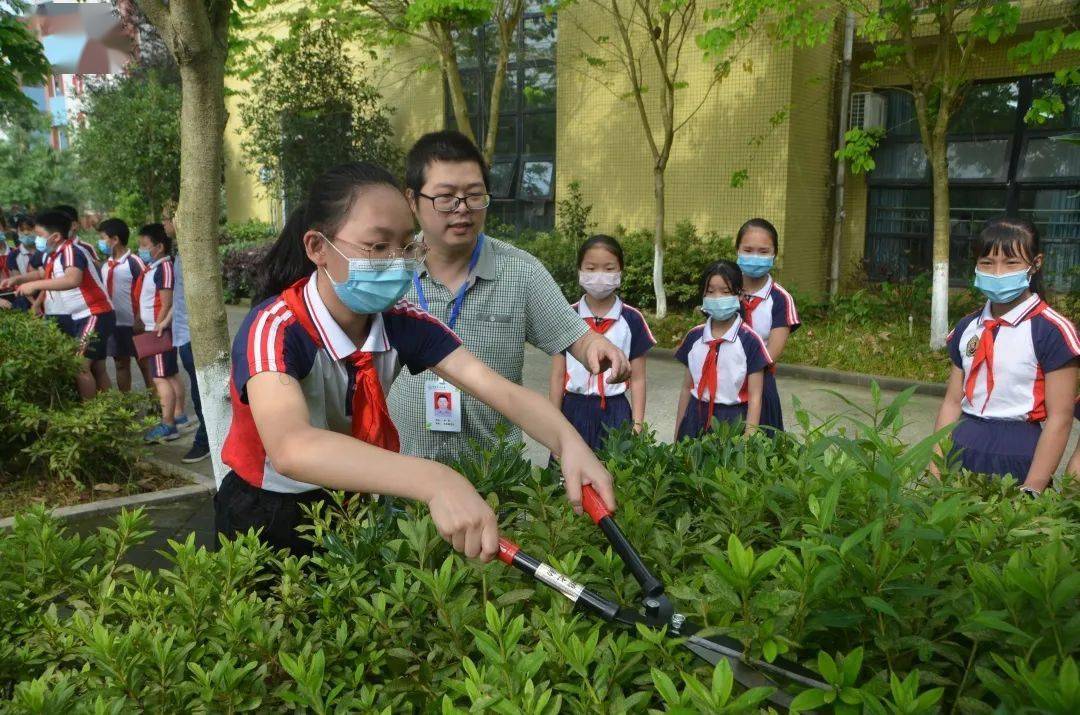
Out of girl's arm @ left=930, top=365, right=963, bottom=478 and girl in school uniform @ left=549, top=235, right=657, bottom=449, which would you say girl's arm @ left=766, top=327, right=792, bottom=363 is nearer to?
girl in school uniform @ left=549, top=235, right=657, bottom=449

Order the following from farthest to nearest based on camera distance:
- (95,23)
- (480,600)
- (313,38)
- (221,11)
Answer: (313,38) → (95,23) → (221,11) → (480,600)

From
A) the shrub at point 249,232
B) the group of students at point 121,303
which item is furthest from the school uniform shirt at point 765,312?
the shrub at point 249,232

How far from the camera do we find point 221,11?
4.52 meters

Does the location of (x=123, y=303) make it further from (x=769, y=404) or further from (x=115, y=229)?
(x=769, y=404)

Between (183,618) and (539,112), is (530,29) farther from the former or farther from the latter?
(183,618)

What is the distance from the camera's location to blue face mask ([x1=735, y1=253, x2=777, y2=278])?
4945 mm

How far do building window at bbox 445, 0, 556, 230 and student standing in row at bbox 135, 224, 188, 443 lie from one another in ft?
27.2

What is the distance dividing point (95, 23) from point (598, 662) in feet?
20.6

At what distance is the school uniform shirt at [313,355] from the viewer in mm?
1999

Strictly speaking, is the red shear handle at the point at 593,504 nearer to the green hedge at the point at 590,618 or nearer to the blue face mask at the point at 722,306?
the green hedge at the point at 590,618

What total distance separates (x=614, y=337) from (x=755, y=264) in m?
1.06

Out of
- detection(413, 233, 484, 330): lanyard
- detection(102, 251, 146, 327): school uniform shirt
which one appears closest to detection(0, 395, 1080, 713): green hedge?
detection(413, 233, 484, 330): lanyard

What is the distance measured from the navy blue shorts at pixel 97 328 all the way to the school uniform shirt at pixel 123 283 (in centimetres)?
9

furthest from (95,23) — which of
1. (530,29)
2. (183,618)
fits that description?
(530,29)
